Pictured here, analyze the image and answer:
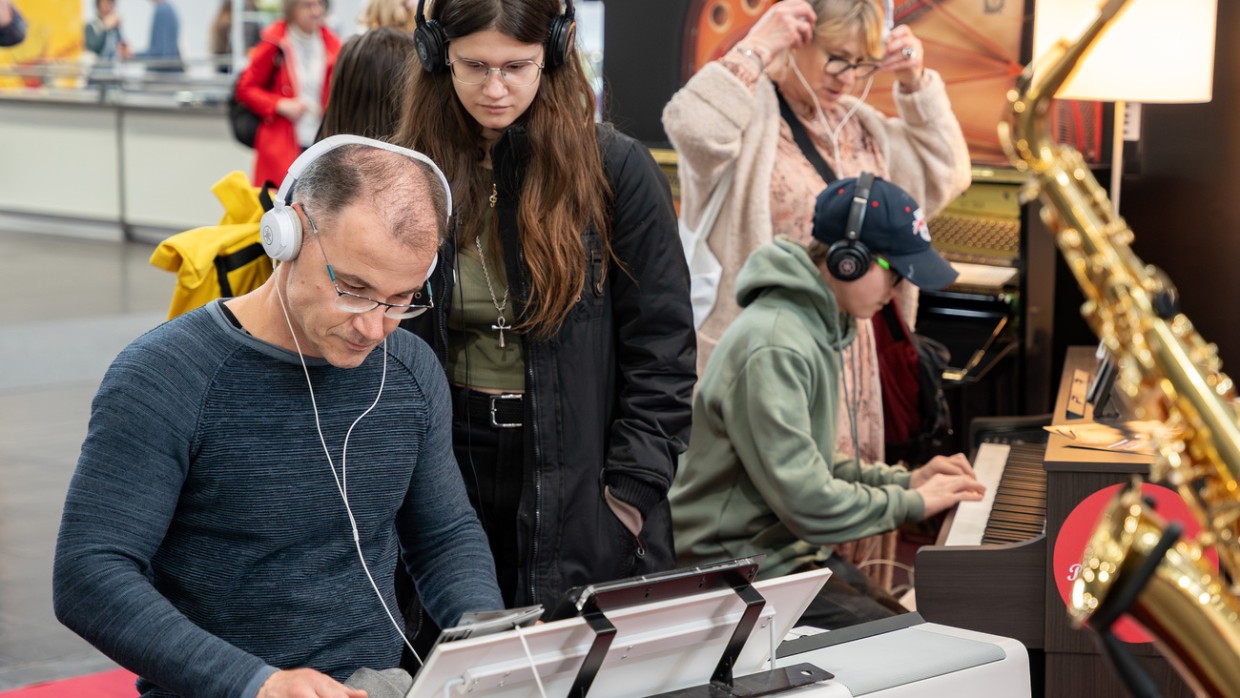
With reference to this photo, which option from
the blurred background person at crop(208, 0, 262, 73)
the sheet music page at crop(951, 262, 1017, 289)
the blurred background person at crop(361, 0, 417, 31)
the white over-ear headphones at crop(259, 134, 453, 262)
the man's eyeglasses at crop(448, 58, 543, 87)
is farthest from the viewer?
the blurred background person at crop(208, 0, 262, 73)

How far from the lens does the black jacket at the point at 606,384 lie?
2422 mm

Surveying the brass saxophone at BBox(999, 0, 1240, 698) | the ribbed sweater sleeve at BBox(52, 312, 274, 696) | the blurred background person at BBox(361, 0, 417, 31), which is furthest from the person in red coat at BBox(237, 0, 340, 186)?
the brass saxophone at BBox(999, 0, 1240, 698)

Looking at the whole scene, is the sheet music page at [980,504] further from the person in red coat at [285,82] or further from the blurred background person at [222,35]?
the blurred background person at [222,35]

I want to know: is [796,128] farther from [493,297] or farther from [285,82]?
[285,82]

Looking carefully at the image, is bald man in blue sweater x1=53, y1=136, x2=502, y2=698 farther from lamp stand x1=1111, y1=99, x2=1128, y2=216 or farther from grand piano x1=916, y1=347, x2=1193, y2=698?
lamp stand x1=1111, y1=99, x2=1128, y2=216

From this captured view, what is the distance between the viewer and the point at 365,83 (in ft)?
Answer: 9.76

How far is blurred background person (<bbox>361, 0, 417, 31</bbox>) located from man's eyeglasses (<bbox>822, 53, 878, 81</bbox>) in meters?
1.11

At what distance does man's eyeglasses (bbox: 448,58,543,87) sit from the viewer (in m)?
2.33

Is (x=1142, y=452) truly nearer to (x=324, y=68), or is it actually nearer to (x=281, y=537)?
(x=281, y=537)

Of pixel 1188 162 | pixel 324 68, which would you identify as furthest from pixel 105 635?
pixel 324 68

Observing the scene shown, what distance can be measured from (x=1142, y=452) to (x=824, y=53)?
1.37 meters

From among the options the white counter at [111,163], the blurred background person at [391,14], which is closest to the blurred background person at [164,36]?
the white counter at [111,163]

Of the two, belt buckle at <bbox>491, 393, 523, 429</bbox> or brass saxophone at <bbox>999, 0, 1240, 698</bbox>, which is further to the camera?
belt buckle at <bbox>491, 393, 523, 429</bbox>

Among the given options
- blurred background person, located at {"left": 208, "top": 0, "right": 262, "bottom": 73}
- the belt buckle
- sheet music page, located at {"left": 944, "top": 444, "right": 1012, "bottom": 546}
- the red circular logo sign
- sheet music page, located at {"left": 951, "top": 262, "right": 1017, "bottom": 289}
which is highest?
blurred background person, located at {"left": 208, "top": 0, "right": 262, "bottom": 73}
